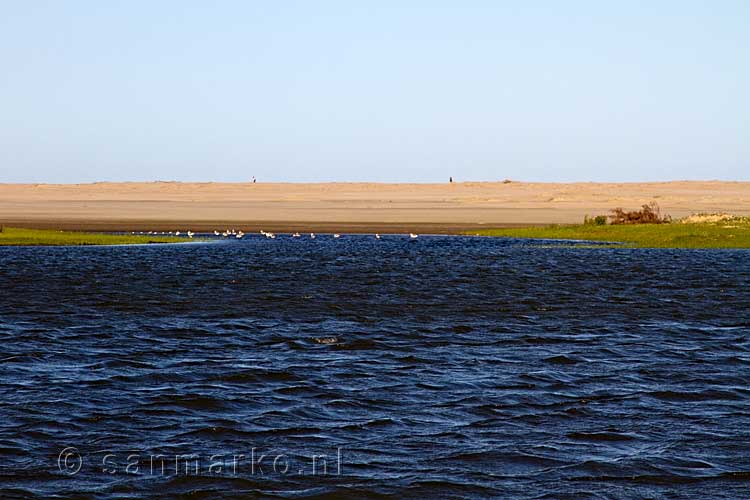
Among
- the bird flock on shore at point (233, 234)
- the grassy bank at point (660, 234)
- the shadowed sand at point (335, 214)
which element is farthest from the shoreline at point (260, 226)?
the grassy bank at point (660, 234)

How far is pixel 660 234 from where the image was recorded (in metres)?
66.8

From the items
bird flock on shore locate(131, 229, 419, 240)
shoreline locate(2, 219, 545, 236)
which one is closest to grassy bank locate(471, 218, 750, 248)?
shoreline locate(2, 219, 545, 236)

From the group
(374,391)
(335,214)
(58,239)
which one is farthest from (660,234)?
(374,391)

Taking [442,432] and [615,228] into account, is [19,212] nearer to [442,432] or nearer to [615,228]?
[615,228]

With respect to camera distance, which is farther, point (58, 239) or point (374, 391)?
point (58, 239)

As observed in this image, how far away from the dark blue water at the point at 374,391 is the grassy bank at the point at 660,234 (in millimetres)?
24610

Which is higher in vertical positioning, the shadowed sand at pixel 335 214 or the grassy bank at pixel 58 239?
the shadowed sand at pixel 335 214

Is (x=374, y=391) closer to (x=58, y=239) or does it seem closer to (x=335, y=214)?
(x=58, y=239)

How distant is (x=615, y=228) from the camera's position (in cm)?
7206

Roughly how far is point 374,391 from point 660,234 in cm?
5160

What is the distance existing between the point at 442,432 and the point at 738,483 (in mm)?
4488

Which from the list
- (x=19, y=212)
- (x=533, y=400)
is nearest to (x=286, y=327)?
(x=533, y=400)

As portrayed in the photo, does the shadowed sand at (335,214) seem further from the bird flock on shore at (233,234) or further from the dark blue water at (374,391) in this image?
the dark blue water at (374,391)

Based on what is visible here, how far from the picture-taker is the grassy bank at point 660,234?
Answer: 62875 mm
